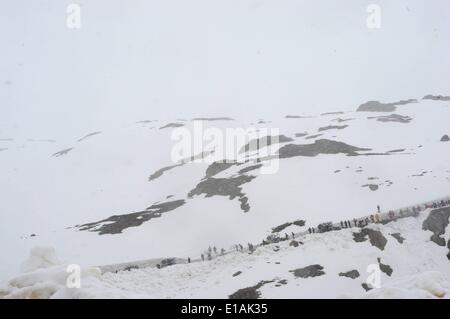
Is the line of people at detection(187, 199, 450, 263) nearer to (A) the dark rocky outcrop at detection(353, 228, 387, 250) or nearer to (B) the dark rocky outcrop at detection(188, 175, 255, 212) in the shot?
(A) the dark rocky outcrop at detection(353, 228, 387, 250)

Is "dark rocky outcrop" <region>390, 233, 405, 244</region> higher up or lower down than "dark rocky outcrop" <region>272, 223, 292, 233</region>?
higher up

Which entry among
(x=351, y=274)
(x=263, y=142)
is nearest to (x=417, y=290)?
(x=351, y=274)

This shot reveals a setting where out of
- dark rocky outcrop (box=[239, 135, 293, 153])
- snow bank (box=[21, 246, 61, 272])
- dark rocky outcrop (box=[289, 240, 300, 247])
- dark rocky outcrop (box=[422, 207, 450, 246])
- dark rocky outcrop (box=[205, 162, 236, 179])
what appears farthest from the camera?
dark rocky outcrop (box=[239, 135, 293, 153])

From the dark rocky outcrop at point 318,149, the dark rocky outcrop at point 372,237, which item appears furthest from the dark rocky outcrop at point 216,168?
the dark rocky outcrop at point 372,237

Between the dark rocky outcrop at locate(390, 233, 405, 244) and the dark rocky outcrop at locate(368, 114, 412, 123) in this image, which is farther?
the dark rocky outcrop at locate(368, 114, 412, 123)

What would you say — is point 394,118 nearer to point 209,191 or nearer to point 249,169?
point 249,169

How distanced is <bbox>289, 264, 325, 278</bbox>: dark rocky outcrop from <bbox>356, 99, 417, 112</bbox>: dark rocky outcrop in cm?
5601

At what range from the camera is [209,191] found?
39312 millimetres

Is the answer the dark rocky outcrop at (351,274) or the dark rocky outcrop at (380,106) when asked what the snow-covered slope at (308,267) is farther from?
the dark rocky outcrop at (380,106)

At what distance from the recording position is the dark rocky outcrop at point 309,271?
20.0m

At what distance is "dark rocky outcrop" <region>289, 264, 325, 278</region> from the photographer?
20.0 m

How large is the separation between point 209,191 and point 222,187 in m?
1.45

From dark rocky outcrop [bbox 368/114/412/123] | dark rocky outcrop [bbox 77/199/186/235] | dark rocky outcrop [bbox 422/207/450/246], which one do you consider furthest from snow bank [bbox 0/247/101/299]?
dark rocky outcrop [bbox 368/114/412/123]
